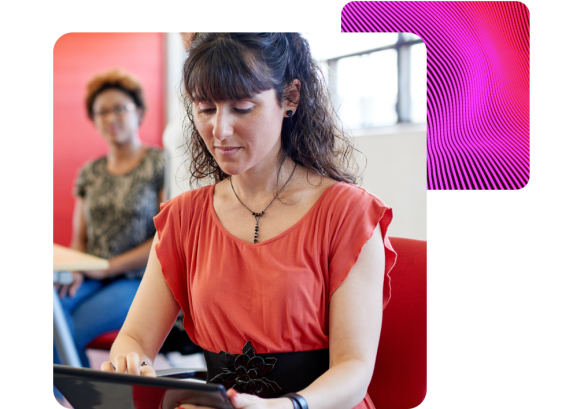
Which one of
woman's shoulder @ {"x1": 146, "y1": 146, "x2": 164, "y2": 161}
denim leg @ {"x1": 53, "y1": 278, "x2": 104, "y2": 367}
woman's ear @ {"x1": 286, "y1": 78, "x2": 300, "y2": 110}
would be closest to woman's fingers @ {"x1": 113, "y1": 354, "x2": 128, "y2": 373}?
woman's ear @ {"x1": 286, "y1": 78, "x2": 300, "y2": 110}

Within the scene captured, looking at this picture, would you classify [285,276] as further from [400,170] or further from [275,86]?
[400,170]

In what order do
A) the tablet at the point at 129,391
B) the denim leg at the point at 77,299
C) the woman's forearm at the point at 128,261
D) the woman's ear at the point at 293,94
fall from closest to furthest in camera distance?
1. the tablet at the point at 129,391
2. the woman's ear at the point at 293,94
3. the denim leg at the point at 77,299
4. the woman's forearm at the point at 128,261

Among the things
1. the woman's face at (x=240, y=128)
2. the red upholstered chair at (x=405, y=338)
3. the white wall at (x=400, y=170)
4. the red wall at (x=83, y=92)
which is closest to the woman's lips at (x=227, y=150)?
the woman's face at (x=240, y=128)

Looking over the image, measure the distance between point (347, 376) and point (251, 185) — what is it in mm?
474

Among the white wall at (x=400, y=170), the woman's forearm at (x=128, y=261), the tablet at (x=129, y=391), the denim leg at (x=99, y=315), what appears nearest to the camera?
the tablet at (x=129, y=391)

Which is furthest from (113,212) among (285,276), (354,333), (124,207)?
(354,333)

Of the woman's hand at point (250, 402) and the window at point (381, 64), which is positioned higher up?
the window at point (381, 64)

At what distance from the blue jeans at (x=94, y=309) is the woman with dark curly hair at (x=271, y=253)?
37.8 inches

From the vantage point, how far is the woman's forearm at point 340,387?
2.90ft

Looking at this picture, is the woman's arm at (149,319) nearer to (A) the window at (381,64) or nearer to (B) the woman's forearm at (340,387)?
(B) the woman's forearm at (340,387)

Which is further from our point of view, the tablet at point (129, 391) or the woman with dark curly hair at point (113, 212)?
the woman with dark curly hair at point (113, 212)

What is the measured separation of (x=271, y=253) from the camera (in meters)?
1.07

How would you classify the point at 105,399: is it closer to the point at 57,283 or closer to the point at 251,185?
the point at 251,185

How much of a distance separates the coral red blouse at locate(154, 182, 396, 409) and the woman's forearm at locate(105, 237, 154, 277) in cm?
122
